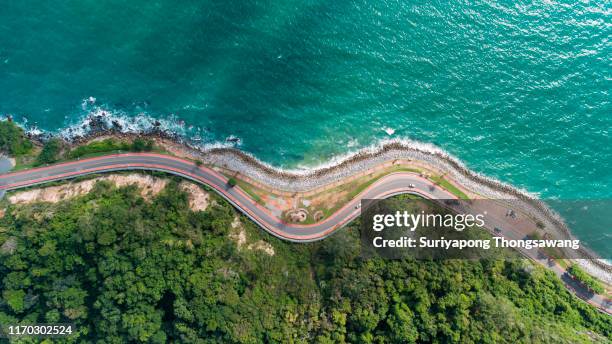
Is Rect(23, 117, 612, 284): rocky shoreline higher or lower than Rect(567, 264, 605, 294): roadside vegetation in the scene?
higher

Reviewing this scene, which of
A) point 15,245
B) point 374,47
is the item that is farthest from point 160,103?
point 374,47

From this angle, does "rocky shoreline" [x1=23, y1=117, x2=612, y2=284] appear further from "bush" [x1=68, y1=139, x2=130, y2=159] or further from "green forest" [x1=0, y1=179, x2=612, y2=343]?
"green forest" [x1=0, y1=179, x2=612, y2=343]

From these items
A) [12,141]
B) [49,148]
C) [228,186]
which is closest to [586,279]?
[228,186]

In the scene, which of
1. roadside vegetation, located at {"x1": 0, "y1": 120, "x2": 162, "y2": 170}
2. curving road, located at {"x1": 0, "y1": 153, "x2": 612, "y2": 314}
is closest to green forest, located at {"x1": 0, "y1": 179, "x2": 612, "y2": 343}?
curving road, located at {"x1": 0, "y1": 153, "x2": 612, "y2": 314}

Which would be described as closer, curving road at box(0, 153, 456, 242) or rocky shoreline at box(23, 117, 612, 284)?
curving road at box(0, 153, 456, 242)

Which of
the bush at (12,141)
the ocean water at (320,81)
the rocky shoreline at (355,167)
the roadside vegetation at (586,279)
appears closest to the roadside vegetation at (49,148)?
the bush at (12,141)

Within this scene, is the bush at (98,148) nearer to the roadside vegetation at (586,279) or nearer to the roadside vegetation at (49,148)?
the roadside vegetation at (49,148)
